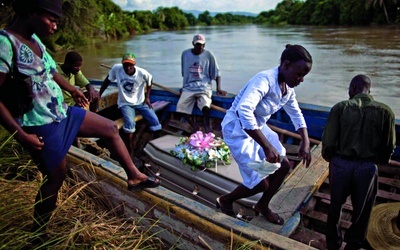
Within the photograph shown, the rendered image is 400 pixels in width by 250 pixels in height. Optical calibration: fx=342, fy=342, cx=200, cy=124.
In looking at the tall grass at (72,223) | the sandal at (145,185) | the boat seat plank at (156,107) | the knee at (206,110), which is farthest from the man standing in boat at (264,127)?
the boat seat plank at (156,107)

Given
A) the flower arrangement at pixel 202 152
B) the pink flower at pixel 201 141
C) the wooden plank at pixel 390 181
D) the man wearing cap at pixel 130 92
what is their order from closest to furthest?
1. the wooden plank at pixel 390 181
2. the flower arrangement at pixel 202 152
3. the pink flower at pixel 201 141
4. the man wearing cap at pixel 130 92

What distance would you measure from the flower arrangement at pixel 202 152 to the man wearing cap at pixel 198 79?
134cm

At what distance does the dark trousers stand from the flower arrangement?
1.24 meters

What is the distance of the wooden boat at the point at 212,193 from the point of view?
2.01m

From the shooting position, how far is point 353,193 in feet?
8.20

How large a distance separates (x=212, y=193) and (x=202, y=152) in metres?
0.45

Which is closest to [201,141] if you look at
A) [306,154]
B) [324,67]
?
[306,154]

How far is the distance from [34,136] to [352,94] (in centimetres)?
213

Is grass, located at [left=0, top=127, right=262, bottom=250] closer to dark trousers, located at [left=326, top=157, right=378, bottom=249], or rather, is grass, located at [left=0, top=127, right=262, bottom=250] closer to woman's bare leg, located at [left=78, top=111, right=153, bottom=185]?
woman's bare leg, located at [left=78, top=111, right=153, bottom=185]

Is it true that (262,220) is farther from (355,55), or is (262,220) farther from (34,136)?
(355,55)

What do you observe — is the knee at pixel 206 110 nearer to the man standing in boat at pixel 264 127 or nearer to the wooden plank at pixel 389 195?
the man standing in boat at pixel 264 127

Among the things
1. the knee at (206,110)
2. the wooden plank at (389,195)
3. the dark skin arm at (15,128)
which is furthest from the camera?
the knee at (206,110)

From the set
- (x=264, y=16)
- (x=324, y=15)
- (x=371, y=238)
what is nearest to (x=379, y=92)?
(x=371, y=238)

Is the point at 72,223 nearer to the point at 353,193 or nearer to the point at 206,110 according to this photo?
the point at 353,193
